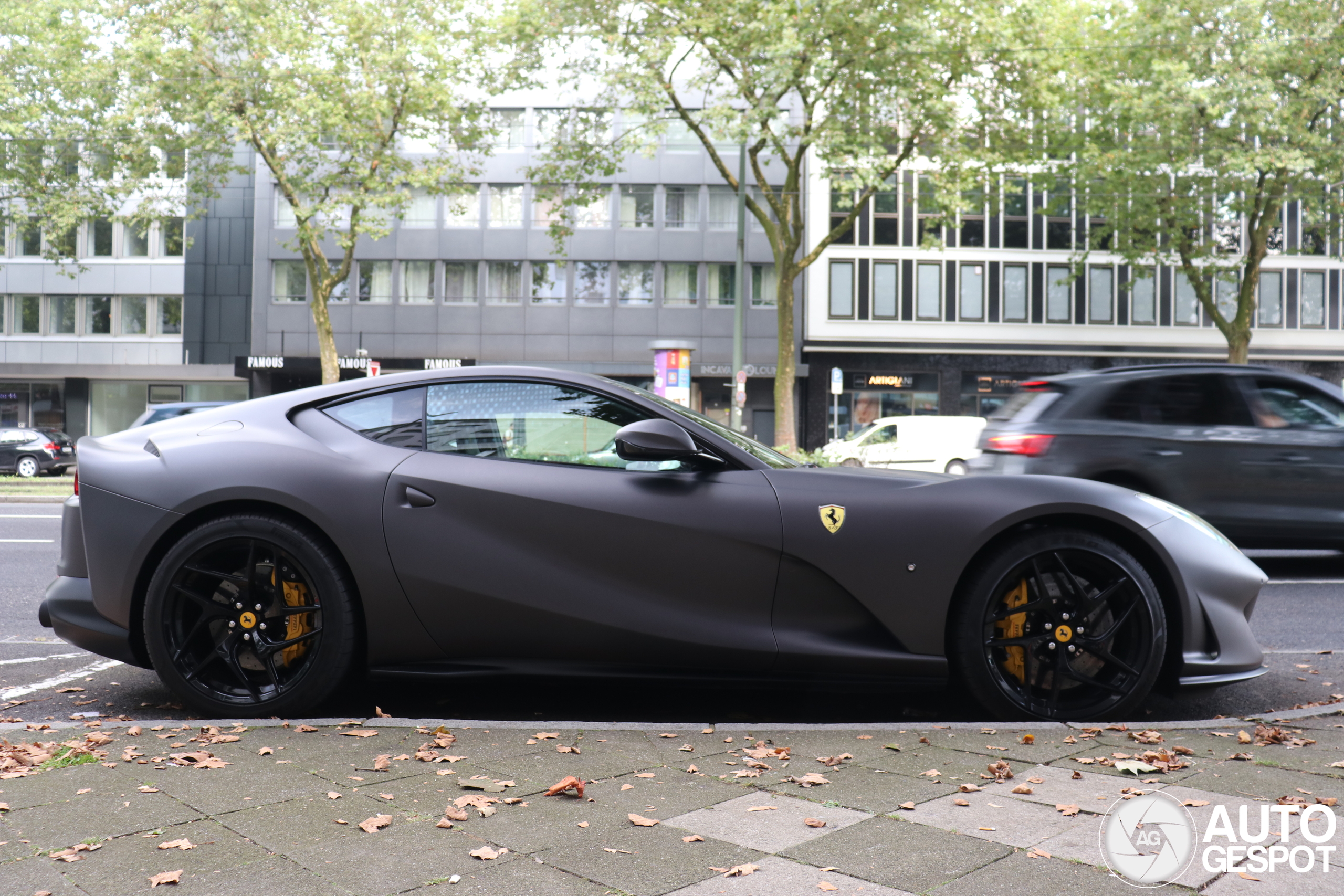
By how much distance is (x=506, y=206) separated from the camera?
38625 mm

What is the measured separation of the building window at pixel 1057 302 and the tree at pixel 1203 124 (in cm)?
992

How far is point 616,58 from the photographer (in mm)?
21672

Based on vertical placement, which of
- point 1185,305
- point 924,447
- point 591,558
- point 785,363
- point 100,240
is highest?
point 100,240

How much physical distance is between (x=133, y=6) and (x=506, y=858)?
26097 millimetres

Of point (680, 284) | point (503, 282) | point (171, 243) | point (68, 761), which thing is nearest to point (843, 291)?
point (680, 284)

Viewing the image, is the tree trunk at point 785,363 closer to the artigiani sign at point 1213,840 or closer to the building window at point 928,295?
the building window at point 928,295

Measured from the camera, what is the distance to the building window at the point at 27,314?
1619 inches

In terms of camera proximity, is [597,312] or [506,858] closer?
[506,858]


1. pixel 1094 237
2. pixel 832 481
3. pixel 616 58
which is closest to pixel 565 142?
pixel 616 58

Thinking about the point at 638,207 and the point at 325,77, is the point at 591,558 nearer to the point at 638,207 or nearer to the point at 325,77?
the point at 325,77

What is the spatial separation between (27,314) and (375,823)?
4543 cm

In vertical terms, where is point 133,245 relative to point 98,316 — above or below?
above

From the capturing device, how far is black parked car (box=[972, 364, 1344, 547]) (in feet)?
26.9

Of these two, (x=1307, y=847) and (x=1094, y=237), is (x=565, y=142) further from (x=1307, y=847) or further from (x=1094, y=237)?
(x=1307, y=847)
